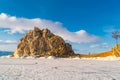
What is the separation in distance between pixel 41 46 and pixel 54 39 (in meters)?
12.6

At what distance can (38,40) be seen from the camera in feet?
561

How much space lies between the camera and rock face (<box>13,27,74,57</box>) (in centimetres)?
16256

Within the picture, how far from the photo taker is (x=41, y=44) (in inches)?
6658

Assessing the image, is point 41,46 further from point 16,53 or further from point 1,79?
point 1,79

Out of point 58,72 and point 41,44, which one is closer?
point 58,72

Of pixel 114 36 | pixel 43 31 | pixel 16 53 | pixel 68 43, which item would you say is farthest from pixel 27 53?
pixel 114 36

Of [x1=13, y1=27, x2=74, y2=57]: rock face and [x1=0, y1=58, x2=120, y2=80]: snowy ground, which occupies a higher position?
[x1=13, y1=27, x2=74, y2=57]: rock face

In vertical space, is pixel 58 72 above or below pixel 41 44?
below

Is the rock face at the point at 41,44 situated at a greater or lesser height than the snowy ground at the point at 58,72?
greater

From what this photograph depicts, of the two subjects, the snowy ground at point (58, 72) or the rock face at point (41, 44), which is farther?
the rock face at point (41, 44)

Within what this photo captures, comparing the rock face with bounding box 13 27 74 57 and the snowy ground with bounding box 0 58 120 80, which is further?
the rock face with bounding box 13 27 74 57

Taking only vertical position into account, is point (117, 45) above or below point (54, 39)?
below

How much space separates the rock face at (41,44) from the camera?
162562mm

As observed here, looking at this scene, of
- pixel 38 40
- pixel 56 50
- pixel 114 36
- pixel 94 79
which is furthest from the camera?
pixel 38 40
